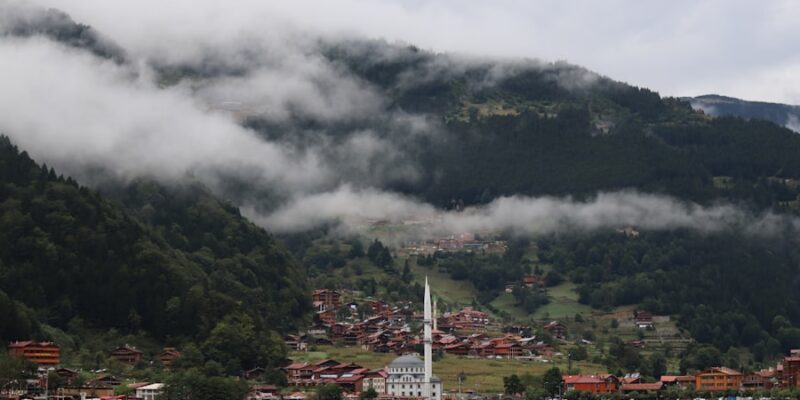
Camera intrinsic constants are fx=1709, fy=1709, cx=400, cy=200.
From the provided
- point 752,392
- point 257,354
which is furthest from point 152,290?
point 752,392

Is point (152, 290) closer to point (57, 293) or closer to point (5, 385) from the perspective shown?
point (57, 293)

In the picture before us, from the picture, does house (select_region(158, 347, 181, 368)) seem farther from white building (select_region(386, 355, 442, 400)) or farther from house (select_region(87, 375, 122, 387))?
white building (select_region(386, 355, 442, 400))

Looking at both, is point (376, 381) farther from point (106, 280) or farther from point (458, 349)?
point (106, 280)

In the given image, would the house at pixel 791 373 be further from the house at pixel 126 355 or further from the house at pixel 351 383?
the house at pixel 126 355

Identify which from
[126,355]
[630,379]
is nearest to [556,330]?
[630,379]

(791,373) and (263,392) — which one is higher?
(791,373)
